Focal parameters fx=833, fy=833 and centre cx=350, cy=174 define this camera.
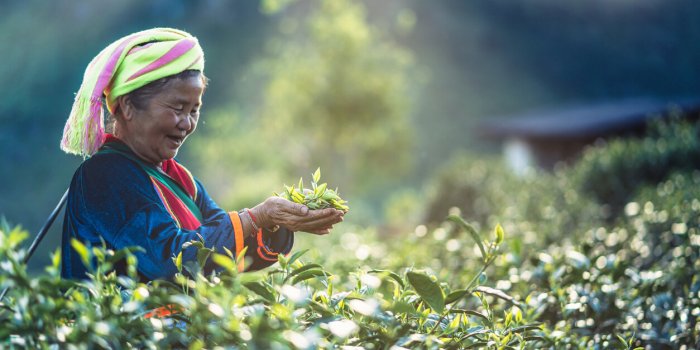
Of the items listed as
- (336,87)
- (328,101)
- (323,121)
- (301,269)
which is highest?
(336,87)

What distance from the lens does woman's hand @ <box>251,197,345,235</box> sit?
2434 mm

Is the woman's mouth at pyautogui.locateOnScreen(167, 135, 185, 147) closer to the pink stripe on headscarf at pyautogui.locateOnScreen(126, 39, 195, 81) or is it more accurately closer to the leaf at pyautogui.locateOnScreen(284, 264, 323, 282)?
the pink stripe on headscarf at pyautogui.locateOnScreen(126, 39, 195, 81)

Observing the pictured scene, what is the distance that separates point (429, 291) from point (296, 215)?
1.62ft

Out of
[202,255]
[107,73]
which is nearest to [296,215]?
[202,255]

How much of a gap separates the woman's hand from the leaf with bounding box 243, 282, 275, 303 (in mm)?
390

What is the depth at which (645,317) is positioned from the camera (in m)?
3.30

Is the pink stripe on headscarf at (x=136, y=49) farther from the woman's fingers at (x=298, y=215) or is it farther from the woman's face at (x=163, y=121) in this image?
the woman's fingers at (x=298, y=215)

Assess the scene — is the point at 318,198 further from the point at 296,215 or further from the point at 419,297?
the point at 419,297

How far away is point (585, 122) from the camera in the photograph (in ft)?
87.1

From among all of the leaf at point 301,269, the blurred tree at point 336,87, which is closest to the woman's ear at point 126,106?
the leaf at point 301,269

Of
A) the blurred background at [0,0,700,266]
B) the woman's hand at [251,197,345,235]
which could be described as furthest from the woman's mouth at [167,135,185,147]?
the blurred background at [0,0,700,266]

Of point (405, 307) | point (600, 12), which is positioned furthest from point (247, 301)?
point (600, 12)

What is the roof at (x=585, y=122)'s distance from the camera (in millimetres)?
25578

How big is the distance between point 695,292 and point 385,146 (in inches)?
1177
